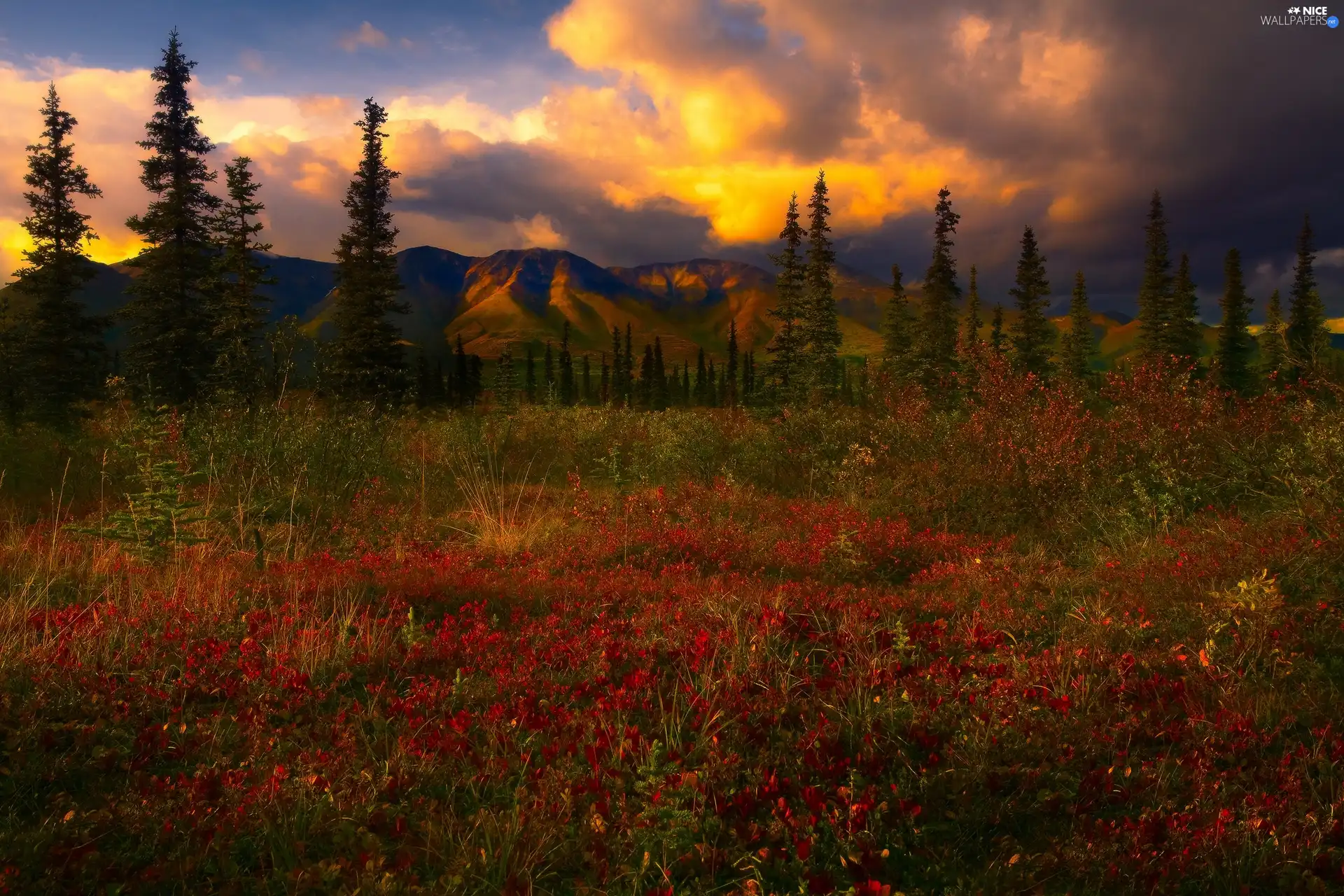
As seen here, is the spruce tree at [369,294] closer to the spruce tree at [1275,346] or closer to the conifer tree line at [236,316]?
the conifer tree line at [236,316]

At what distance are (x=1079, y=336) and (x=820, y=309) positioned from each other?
31.4 meters

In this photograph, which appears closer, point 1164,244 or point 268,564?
point 268,564

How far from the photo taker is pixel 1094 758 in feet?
11.8

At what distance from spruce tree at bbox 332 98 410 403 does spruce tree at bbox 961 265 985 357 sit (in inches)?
852

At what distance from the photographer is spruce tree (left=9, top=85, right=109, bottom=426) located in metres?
21.5

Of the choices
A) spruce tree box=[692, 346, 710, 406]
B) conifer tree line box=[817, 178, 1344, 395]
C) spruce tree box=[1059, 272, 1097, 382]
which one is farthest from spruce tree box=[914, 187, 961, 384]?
spruce tree box=[692, 346, 710, 406]

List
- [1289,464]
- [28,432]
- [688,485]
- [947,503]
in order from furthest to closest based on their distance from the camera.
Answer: [28,432] < [688,485] < [947,503] < [1289,464]

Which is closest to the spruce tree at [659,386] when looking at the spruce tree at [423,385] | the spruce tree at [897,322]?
the spruce tree at [423,385]

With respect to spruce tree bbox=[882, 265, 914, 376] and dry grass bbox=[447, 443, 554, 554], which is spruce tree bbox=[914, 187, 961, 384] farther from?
dry grass bbox=[447, 443, 554, 554]

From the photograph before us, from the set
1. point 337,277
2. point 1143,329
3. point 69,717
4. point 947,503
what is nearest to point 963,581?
point 947,503

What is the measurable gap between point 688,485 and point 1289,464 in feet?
25.0

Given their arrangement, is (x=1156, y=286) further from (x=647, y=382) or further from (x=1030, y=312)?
A: (x=647, y=382)

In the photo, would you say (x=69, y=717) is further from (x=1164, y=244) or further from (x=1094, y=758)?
(x=1164, y=244)

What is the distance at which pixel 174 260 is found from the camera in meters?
24.6
